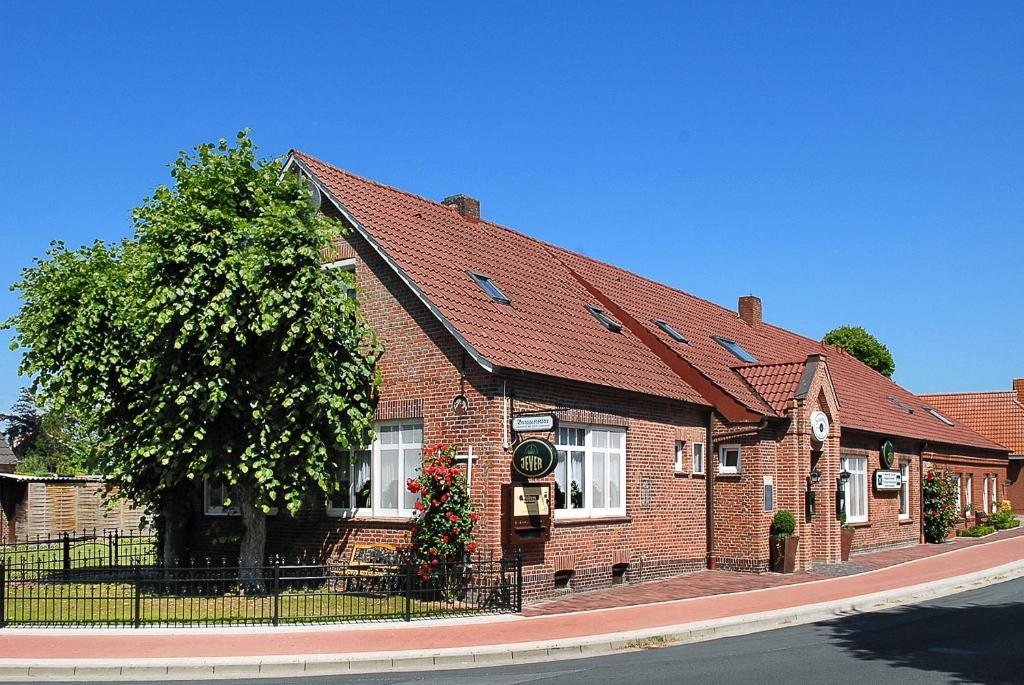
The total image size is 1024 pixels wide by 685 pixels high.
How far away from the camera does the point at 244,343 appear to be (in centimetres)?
1681

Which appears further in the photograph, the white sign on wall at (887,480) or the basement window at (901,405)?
the basement window at (901,405)

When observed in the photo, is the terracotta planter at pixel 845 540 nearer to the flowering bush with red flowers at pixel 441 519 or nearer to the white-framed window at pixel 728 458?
the white-framed window at pixel 728 458

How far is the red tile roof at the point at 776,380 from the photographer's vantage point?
23828 mm

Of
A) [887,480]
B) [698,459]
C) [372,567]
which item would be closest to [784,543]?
[698,459]

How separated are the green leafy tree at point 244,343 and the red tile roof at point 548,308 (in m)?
1.91

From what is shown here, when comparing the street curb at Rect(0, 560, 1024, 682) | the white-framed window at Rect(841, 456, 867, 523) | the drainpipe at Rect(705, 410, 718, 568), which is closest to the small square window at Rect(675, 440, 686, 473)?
the drainpipe at Rect(705, 410, 718, 568)

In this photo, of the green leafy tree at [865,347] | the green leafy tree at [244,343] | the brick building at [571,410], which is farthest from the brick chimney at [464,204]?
the green leafy tree at [865,347]

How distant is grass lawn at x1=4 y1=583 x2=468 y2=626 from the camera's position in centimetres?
1500

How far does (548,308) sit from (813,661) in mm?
11117

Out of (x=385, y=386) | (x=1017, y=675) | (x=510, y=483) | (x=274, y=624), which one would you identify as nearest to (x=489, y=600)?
(x=510, y=483)

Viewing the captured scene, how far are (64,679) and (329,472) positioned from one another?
294 inches

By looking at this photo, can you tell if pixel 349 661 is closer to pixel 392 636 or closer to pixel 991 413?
pixel 392 636

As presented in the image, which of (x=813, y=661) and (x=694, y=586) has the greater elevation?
(x=813, y=661)

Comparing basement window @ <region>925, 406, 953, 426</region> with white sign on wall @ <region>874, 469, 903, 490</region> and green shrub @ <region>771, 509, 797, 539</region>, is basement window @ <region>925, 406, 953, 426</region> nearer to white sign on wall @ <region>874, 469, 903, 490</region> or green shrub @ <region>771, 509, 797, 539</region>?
white sign on wall @ <region>874, 469, 903, 490</region>
